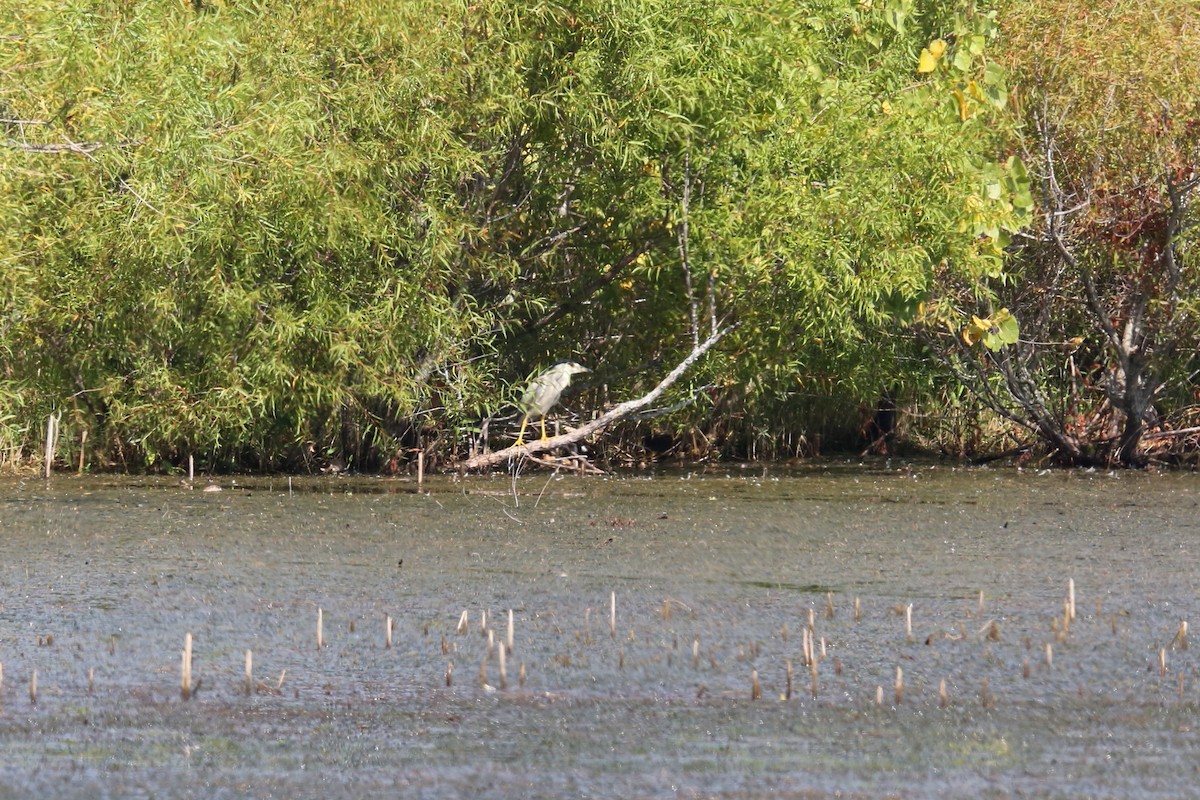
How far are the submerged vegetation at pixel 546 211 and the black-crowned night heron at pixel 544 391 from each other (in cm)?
25

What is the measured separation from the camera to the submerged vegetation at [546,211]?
1441 cm

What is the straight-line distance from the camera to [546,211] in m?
16.2

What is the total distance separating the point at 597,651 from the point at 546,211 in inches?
362

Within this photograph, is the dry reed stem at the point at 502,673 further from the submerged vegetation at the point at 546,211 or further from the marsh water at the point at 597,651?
the submerged vegetation at the point at 546,211

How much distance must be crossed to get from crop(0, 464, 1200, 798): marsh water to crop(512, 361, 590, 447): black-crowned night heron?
2.55 metres

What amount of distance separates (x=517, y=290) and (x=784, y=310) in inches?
96.7

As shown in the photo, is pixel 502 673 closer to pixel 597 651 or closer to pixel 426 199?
pixel 597 651

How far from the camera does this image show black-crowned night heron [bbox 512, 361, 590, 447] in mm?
15617

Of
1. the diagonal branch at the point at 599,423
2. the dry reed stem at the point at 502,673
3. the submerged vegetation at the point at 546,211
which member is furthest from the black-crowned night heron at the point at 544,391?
the dry reed stem at the point at 502,673

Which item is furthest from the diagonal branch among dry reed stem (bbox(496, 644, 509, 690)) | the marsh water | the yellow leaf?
dry reed stem (bbox(496, 644, 509, 690))

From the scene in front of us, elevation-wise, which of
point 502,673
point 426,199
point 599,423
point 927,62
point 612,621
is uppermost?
point 927,62

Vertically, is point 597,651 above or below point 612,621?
below

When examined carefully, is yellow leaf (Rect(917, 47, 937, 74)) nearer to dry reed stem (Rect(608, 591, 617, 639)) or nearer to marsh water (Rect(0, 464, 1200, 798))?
marsh water (Rect(0, 464, 1200, 798))

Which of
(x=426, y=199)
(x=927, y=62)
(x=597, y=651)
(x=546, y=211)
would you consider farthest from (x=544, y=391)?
(x=597, y=651)
